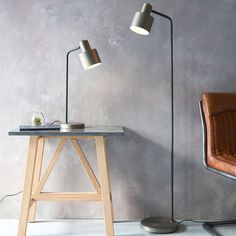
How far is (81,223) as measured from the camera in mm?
2463

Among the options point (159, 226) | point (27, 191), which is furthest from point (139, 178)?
point (27, 191)

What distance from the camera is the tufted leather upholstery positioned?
7.52 feet

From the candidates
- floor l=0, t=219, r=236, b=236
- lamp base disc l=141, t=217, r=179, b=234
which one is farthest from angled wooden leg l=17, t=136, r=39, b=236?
lamp base disc l=141, t=217, r=179, b=234

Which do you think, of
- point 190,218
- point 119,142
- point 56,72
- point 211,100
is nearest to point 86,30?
point 56,72

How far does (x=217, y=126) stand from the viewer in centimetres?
232

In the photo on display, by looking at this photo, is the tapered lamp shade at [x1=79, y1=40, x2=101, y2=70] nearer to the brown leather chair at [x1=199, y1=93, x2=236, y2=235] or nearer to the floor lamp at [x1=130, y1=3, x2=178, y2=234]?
the floor lamp at [x1=130, y1=3, x2=178, y2=234]

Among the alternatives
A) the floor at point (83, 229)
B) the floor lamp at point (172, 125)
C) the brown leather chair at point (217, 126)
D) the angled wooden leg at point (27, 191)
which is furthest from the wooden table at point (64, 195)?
the brown leather chair at point (217, 126)

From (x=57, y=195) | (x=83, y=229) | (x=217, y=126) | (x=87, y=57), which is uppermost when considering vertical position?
(x=87, y=57)

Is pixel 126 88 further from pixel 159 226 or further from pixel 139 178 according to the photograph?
pixel 159 226

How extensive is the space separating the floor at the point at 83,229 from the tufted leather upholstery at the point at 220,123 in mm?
451

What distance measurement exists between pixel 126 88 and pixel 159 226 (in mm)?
919

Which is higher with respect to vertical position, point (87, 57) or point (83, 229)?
point (87, 57)

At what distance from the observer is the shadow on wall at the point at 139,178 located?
256 centimetres

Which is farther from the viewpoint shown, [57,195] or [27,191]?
[57,195]
